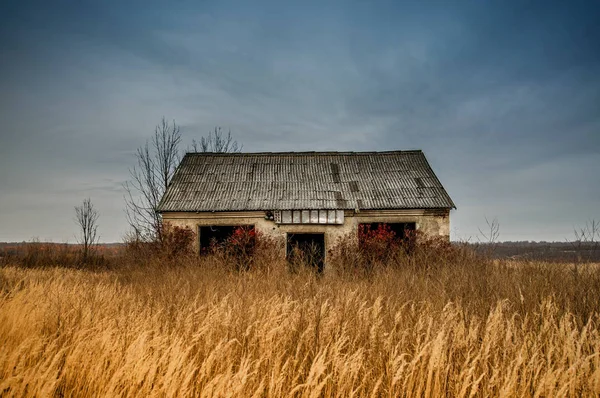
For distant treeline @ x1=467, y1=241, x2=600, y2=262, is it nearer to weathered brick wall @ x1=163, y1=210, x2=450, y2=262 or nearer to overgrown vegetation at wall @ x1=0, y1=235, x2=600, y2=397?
overgrown vegetation at wall @ x1=0, y1=235, x2=600, y2=397

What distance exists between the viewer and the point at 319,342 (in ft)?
12.5

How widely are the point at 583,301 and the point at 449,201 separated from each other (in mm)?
8723

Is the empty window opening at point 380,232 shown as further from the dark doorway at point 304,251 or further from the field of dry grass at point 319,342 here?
the field of dry grass at point 319,342

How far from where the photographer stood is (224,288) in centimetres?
684

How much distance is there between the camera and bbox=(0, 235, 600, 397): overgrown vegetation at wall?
9.59 ft

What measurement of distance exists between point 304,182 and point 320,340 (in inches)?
452

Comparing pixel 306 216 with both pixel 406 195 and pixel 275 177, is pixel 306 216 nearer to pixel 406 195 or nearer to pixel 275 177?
pixel 275 177

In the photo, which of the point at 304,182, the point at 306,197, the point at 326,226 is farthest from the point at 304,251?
the point at 304,182

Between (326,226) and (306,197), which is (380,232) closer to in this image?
(326,226)

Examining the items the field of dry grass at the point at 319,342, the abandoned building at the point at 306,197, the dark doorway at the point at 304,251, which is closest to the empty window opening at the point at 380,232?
the abandoned building at the point at 306,197

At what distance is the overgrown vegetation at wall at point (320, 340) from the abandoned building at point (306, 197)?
507cm

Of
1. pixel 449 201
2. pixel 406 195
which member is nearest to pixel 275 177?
pixel 406 195

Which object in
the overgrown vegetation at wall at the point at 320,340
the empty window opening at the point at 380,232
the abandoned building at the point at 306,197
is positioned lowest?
the overgrown vegetation at wall at the point at 320,340

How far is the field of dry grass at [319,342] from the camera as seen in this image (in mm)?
2912
